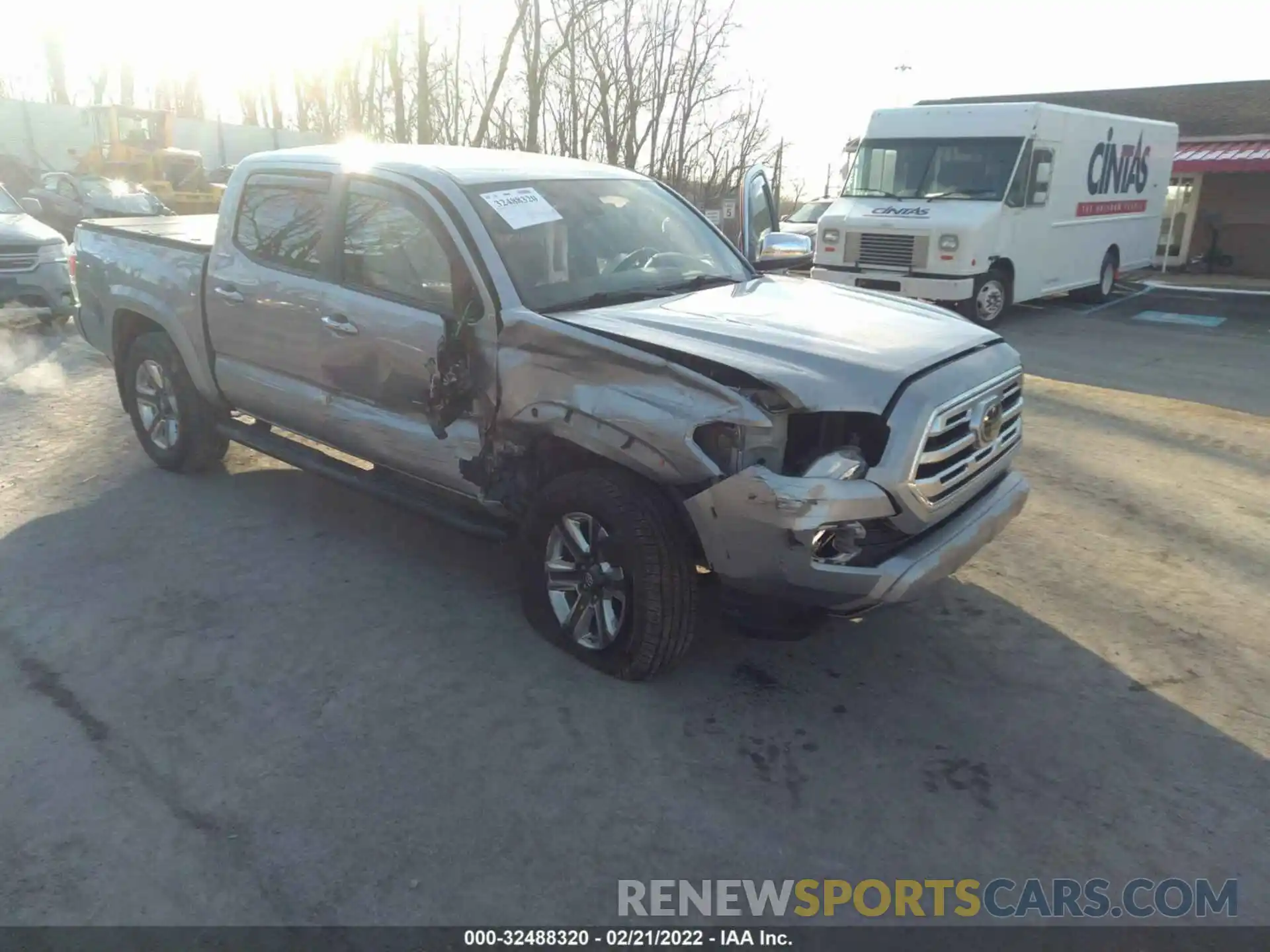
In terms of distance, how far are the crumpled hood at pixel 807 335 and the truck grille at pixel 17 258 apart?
9340 millimetres

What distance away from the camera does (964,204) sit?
39.7ft

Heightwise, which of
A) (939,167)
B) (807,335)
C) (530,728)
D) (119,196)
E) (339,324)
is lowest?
(530,728)

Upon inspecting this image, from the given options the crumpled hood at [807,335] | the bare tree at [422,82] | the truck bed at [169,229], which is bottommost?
Result: the crumpled hood at [807,335]

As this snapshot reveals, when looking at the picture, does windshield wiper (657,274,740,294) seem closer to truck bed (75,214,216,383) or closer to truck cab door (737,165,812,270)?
truck cab door (737,165,812,270)

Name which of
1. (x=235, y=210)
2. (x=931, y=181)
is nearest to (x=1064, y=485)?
(x=235, y=210)

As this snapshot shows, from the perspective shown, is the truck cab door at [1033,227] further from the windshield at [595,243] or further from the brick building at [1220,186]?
Answer: the brick building at [1220,186]

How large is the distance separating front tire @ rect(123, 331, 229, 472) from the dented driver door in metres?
1.53

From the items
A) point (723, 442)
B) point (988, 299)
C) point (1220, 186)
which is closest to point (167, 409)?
point (723, 442)

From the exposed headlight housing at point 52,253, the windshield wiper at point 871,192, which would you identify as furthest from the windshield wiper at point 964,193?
the exposed headlight housing at point 52,253

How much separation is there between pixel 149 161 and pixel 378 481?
27.7 metres

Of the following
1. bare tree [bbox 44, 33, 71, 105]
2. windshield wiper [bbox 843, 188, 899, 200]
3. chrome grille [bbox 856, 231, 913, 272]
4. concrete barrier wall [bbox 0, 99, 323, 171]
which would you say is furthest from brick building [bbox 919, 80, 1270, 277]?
bare tree [bbox 44, 33, 71, 105]

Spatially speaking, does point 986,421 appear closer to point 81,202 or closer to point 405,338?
point 405,338

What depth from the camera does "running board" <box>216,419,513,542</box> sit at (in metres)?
4.19

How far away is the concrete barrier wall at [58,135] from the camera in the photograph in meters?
34.0
